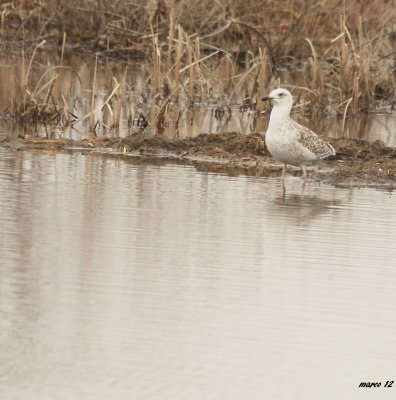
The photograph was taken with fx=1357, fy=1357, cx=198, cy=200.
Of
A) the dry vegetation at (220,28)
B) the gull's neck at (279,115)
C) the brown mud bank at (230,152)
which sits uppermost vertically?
the dry vegetation at (220,28)

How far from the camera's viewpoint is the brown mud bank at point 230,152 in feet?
46.0

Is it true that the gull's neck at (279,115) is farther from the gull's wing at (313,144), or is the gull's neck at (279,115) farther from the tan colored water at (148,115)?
the tan colored water at (148,115)

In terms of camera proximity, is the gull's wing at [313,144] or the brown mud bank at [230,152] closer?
the gull's wing at [313,144]

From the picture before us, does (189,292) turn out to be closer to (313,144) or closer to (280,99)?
(313,144)

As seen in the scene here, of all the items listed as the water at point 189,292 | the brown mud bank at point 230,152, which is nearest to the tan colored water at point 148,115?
the brown mud bank at point 230,152

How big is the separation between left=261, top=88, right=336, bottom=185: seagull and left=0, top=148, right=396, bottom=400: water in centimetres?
91

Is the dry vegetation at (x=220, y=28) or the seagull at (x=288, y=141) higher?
the dry vegetation at (x=220, y=28)

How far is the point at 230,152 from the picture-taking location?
15008mm

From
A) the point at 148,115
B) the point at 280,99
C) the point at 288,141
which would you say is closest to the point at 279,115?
the point at 280,99

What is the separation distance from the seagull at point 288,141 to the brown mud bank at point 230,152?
0.35 metres

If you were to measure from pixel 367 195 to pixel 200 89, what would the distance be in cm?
782

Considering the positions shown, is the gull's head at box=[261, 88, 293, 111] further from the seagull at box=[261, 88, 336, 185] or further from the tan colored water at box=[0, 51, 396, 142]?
the tan colored water at box=[0, 51, 396, 142]

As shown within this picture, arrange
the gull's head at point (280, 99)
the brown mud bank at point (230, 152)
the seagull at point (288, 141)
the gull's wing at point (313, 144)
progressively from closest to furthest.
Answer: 1. the seagull at point (288, 141)
2. the gull's wing at point (313, 144)
3. the gull's head at point (280, 99)
4. the brown mud bank at point (230, 152)

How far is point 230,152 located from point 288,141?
6.31 ft
